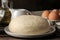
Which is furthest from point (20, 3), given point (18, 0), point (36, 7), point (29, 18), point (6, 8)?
point (29, 18)

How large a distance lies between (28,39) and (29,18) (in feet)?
0.29

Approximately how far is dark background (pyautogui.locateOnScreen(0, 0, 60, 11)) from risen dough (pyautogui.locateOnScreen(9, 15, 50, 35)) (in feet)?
3.36

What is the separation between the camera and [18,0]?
5.42ft

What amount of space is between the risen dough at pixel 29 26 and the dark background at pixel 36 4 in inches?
40.3

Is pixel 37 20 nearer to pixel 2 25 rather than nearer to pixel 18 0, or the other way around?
pixel 2 25

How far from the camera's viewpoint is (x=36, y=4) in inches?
66.4

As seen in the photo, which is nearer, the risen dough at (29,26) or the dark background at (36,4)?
the risen dough at (29,26)

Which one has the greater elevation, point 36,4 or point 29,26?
point 29,26

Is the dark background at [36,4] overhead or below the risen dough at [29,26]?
below

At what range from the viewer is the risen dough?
61 cm

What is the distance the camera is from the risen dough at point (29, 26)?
0.61 m

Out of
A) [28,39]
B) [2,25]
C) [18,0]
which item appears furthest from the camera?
[18,0]

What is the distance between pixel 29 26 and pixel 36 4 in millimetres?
1089

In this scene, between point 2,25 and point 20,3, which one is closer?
point 2,25
